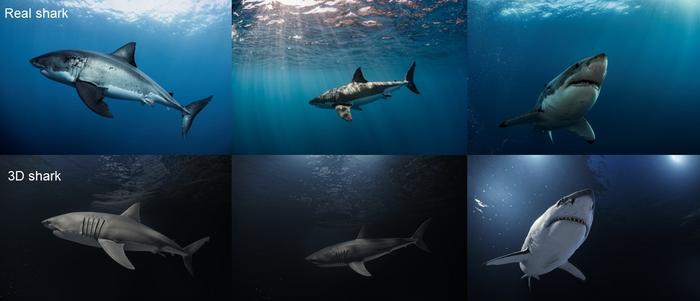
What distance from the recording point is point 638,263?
3750 millimetres

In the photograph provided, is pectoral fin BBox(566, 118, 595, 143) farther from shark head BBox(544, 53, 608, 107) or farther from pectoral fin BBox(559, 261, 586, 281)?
pectoral fin BBox(559, 261, 586, 281)

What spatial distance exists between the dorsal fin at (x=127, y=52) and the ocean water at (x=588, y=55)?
361 centimetres

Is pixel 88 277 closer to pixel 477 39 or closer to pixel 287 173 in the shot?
pixel 287 173

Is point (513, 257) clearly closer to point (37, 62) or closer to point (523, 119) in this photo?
point (523, 119)

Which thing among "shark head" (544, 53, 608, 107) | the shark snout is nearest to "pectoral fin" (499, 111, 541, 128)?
"shark head" (544, 53, 608, 107)

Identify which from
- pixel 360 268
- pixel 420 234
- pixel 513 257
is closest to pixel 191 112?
pixel 360 268

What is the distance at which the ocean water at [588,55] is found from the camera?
12.8 feet

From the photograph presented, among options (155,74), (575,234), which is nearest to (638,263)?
(575,234)

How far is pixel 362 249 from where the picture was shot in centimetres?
400

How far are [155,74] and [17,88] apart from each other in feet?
4.81

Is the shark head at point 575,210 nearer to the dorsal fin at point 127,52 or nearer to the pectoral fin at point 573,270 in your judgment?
the pectoral fin at point 573,270

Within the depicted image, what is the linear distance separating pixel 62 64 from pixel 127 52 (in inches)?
21.9

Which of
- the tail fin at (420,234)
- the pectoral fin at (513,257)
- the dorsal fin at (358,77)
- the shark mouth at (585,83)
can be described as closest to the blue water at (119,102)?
the dorsal fin at (358,77)

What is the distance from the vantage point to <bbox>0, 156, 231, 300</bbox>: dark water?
3.89 m
